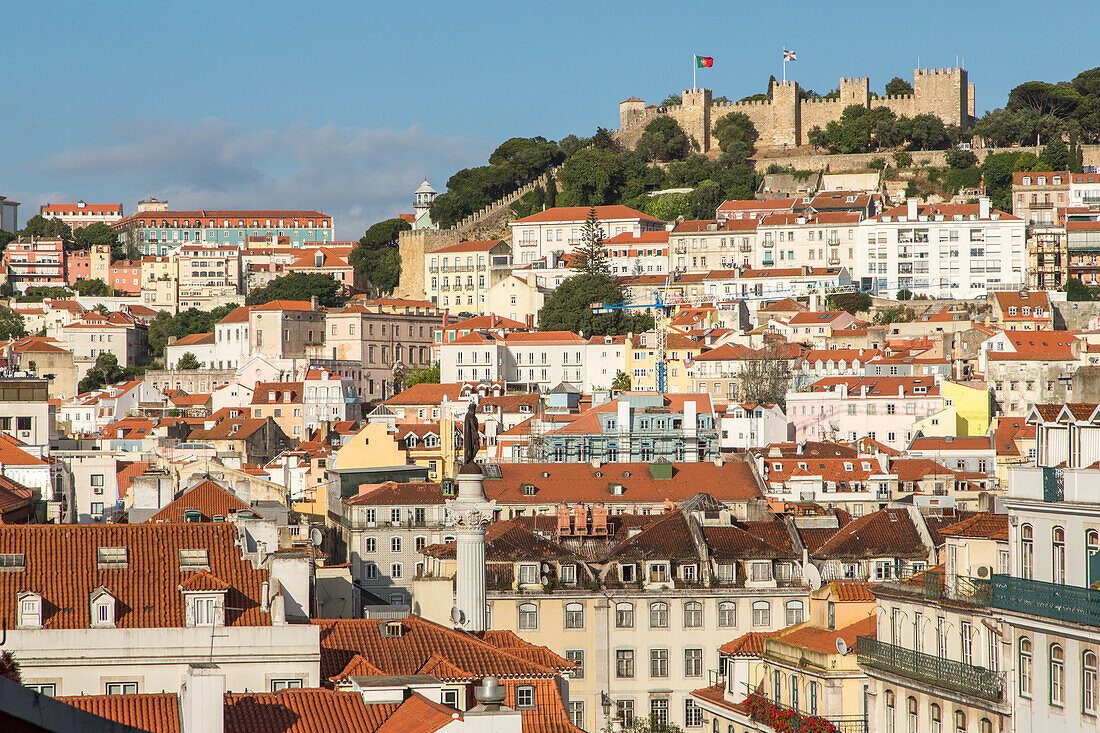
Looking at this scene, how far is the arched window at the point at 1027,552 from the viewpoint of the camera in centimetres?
1931

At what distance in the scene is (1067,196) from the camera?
357ft

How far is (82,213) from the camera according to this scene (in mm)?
173375

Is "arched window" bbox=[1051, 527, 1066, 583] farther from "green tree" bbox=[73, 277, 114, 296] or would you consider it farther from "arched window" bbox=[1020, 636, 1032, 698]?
"green tree" bbox=[73, 277, 114, 296]

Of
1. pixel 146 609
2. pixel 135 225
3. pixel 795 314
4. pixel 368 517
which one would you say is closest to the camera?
pixel 146 609

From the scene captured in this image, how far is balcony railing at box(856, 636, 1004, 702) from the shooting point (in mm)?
20453

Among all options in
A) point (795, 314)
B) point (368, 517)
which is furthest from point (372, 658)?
point (795, 314)

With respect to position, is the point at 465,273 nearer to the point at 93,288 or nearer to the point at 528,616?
the point at 93,288

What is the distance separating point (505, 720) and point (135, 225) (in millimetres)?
146099

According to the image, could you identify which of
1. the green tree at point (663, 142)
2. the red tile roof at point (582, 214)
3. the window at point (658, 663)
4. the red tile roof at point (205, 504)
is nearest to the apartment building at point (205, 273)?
the red tile roof at point (582, 214)

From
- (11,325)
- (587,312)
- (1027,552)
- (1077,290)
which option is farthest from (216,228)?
(1027,552)

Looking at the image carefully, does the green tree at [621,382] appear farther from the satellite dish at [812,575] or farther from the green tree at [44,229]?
the green tree at [44,229]

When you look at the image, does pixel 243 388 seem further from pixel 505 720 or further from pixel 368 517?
pixel 505 720

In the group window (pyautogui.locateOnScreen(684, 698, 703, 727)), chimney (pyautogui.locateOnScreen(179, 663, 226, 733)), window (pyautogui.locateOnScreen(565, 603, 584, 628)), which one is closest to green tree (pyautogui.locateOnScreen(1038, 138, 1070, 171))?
window (pyautogui.locateOnScreen(565, 603, 584, 628))

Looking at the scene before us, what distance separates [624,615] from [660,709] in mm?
2215
